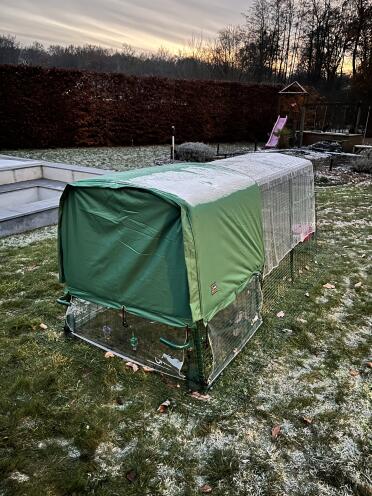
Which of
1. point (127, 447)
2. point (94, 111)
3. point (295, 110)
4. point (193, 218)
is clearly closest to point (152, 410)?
point (127, 447)

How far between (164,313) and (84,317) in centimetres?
118

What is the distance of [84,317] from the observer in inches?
148

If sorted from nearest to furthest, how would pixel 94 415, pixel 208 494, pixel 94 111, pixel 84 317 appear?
pixel 208 494, pixel 94 415, pixel 84 317, pixel 94 111

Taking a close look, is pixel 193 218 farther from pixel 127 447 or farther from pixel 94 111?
pixel 94 111

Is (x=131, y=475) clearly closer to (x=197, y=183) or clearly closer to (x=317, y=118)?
(x=197, y=183)

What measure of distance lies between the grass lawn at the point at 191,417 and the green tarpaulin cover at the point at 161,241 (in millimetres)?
676

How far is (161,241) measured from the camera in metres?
2.84

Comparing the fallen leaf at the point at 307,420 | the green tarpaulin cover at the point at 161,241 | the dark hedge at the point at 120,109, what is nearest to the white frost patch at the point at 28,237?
the green tarpaulin cover at the point at 161,241

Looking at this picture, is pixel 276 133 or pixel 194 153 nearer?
pixel 194 153

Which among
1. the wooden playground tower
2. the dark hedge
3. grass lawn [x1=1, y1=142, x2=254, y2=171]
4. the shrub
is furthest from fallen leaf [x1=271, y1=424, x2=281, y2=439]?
Result: the wooden playground tower

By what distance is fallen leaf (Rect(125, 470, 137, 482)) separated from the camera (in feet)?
7.84

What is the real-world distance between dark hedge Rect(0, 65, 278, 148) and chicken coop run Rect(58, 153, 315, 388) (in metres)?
13.7

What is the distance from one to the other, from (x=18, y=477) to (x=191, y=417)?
1205 millimetres

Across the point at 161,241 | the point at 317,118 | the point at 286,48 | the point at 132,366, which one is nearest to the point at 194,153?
the point at 317,118
